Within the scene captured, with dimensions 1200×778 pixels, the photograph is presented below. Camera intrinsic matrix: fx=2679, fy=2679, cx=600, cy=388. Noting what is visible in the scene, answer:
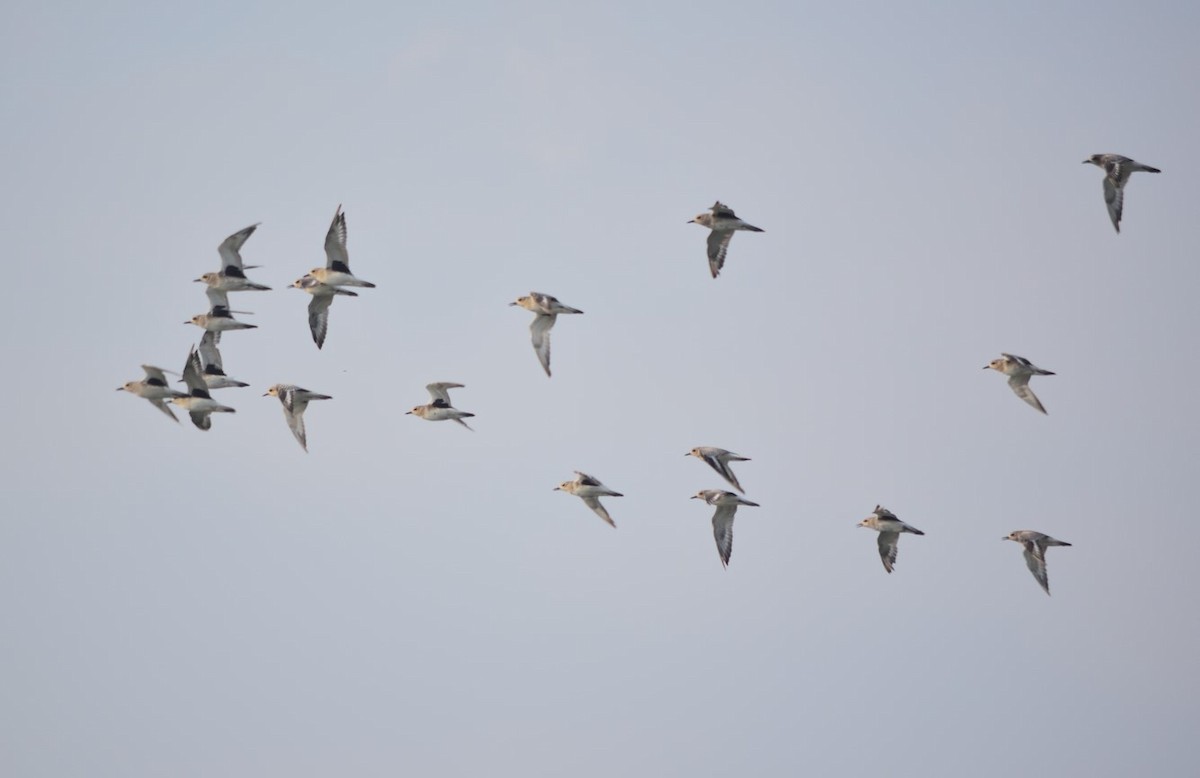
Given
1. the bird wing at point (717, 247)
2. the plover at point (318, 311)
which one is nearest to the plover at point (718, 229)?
the bird wing at point (717, 247)

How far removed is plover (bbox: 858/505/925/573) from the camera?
223 ft

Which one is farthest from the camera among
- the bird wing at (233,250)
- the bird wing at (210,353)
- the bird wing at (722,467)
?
the bird wing at (210,353)

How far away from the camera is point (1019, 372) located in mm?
67438

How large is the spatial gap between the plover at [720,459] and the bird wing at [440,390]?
6.57m

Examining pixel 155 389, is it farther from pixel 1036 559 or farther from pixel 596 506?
pixel 1036 559

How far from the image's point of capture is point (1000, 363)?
6756cm

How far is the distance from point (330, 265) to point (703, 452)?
413 inches

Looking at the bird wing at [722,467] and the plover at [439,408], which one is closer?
the bird wing at [722,467]

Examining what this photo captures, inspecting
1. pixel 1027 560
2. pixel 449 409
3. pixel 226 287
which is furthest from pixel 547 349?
pixel 1027 560

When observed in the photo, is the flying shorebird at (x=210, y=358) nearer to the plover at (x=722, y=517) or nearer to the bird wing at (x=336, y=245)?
the bird wing at (x=336, y=245)

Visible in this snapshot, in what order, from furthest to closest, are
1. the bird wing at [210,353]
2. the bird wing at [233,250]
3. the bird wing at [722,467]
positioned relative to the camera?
the bird wing at [210,353] < the bird wing at [233,250] < the bird wing at [722,467]

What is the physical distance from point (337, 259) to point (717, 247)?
954 cm

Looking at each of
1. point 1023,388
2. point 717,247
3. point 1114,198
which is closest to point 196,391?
point 717,247

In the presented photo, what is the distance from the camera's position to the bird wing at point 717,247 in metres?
67.4
